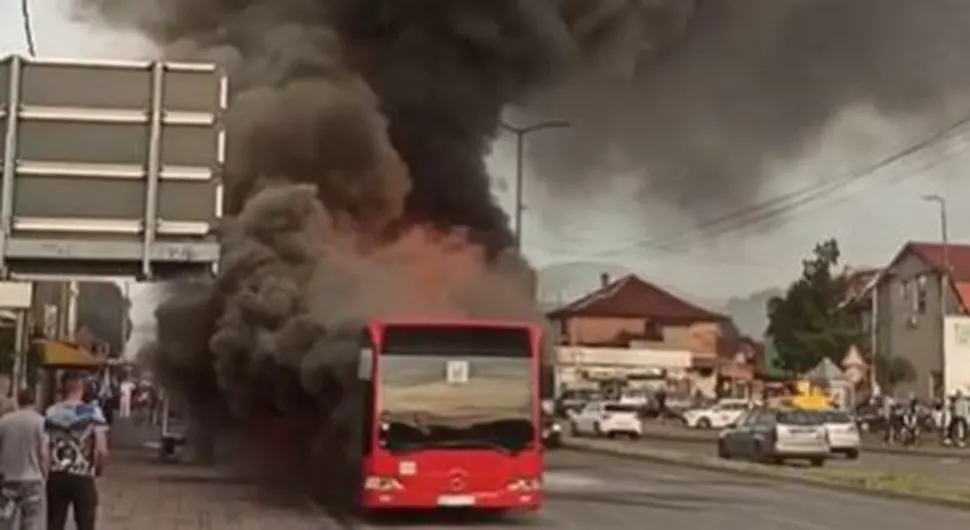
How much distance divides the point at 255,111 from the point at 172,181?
57.4ft

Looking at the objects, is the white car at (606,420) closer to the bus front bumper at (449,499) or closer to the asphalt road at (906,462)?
the asphalt road at (906,462)

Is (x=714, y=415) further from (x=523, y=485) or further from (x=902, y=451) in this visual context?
(x=523, y=485)

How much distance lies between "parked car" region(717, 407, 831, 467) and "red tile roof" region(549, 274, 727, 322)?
8089cm

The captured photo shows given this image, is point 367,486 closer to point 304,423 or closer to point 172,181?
point 304,423

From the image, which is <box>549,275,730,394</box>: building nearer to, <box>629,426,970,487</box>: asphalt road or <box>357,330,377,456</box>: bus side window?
<box>629,426,970,487</box>: asphalt road

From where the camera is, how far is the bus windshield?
64.1 ft

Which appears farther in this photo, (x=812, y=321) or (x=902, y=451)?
(x=812, y=321)

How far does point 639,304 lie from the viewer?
12425cm

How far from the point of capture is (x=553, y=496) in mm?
24844

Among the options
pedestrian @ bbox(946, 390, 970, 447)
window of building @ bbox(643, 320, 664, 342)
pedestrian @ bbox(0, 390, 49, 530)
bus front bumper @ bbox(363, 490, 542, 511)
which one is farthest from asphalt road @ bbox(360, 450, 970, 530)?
window of building @ bbox(643, 320, 664, 342)

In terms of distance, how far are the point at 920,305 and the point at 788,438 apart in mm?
42752

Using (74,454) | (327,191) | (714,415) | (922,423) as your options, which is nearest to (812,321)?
(714,415)

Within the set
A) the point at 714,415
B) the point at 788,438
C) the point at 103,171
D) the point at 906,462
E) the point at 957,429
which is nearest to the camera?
the point at 103,171

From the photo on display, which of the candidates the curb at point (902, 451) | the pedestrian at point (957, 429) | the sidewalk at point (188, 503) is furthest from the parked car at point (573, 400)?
the sidewalk at point (188, 503)
